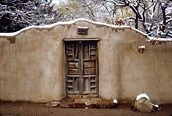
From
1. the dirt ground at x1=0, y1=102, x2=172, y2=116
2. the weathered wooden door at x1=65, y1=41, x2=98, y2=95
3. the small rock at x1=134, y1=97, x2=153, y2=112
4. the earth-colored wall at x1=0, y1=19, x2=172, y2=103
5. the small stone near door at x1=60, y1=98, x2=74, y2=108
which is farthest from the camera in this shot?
the weathered wooden door at x1=65, y1=41, x2=98, y2=95

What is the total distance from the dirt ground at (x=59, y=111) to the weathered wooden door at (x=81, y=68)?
93 centimetres

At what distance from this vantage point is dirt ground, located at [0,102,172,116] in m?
8.20

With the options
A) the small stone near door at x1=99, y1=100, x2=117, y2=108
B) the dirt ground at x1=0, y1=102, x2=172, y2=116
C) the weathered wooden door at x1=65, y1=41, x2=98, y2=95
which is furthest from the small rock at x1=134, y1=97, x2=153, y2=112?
the weathered wooden door at x1=65, y1=41, x2=98, y2=95

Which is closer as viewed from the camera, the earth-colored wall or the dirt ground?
the dirt ground

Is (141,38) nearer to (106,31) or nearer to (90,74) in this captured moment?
(106,31)

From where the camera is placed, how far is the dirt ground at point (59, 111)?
8.20 metres

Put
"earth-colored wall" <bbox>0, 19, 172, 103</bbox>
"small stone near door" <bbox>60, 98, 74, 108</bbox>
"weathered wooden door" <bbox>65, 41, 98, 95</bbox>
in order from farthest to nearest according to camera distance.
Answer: "weathered wooden door" <bbox>65, 41, 98, 95</bbox>, "earth-colored wall" <bbox>0, 19, 172, 103</bbox>, "small stone near door" <bbox>60, 98, 74, 108</bbox>

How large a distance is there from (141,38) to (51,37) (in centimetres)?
286

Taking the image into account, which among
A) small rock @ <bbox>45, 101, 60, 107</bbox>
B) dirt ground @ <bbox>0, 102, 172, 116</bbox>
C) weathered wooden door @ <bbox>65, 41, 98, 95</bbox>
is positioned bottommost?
dirt ground @ <bbox>0, 102, 172, 116</bbox>

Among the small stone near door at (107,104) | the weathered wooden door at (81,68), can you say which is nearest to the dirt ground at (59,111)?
the small stone near door at (107,104)

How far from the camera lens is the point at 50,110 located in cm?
855

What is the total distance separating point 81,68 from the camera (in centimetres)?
944

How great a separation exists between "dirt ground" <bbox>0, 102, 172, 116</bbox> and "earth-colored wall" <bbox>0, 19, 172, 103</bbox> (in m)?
0.38

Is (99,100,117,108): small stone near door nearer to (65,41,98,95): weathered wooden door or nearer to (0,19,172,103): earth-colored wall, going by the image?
(0,19,172,103): earth-colored wall
